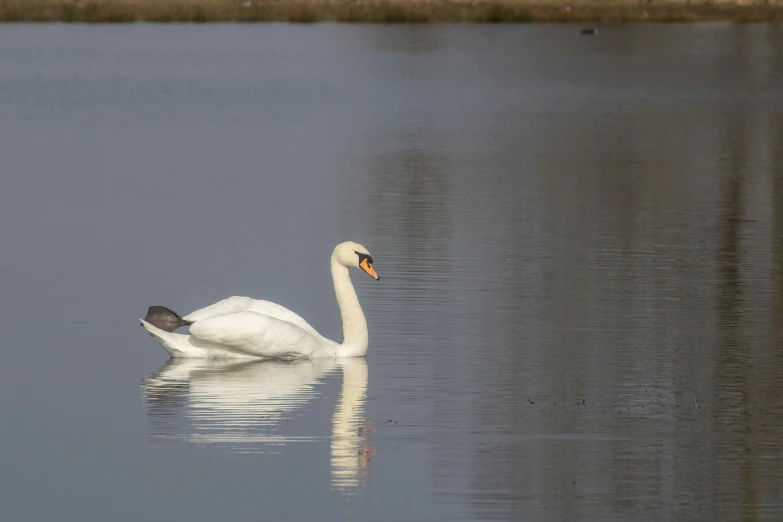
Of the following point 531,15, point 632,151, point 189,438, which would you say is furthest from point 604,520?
point 531,15

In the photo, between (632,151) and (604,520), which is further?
(632,151)

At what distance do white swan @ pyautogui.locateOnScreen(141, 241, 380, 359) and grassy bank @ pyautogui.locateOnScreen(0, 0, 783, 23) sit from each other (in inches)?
2292

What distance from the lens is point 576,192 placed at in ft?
69.4

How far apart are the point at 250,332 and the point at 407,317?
6.38 ft

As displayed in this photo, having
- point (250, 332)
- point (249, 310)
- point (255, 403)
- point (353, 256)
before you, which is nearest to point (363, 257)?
point (353, 256)

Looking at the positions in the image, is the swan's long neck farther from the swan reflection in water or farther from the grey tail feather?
the grey tail feather

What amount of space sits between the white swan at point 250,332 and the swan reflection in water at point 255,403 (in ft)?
0.23

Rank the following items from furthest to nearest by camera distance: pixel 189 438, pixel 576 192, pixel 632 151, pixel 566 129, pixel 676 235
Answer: pixel 566 129
pixel 632 151
pixel 576 192
pixel 676 235
pixel 189 438

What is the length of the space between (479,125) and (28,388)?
2327cm

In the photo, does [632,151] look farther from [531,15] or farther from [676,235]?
[531,15]

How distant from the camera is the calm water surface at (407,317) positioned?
8.06 m

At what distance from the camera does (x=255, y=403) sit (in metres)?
9.71

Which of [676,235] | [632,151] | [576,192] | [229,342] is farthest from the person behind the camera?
[632,151]

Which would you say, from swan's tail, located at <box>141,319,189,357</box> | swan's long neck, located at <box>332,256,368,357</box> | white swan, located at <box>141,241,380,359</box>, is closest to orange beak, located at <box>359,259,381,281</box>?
swan's long neck, located at <box>332,256,368,357</box>
